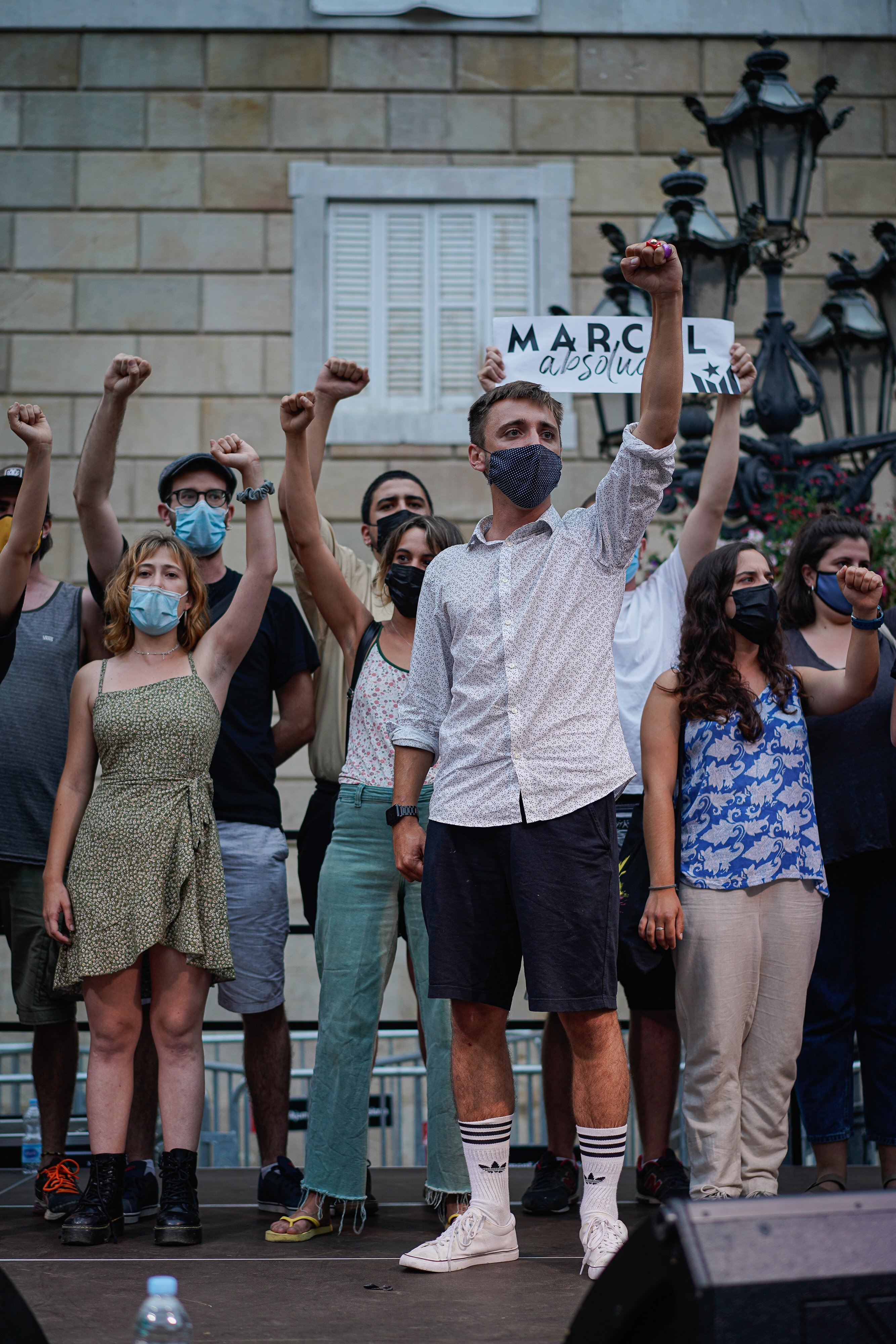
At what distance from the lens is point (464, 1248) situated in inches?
119

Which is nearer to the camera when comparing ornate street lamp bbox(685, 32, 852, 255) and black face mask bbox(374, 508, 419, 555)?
black face mask bbox(374, 508, 419, 555)

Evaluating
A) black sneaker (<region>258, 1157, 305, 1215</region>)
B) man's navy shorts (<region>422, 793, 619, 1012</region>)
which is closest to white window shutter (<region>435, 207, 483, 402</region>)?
black sneaker (<region>258, 1157, 305, 1215</region>)

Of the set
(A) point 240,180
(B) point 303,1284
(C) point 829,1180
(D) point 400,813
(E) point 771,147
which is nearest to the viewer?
(B) point 303,1284

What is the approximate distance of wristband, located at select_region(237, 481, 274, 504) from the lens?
3.85 m

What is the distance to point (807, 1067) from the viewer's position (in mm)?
3838

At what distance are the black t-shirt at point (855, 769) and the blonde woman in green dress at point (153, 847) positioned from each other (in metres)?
1.64

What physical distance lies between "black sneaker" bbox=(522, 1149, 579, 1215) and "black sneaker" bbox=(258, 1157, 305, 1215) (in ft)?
2.13

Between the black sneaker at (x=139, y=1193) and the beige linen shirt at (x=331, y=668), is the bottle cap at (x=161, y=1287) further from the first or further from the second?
the beige linen shirt at (x=331, y=668)

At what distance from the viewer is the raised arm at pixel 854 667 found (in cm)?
353

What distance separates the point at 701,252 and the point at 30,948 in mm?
3681

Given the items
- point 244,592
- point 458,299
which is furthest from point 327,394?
point 458,299

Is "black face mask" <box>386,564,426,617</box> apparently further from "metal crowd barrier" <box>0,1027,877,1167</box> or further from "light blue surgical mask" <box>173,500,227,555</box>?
"metal crowd barrier" <box>0,1027,877,1167</box>

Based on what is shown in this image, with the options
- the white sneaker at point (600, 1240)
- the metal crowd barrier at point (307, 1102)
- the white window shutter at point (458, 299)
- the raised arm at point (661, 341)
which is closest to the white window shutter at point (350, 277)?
the white window shutter at point (458, 299)

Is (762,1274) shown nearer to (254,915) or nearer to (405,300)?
(254,915)
